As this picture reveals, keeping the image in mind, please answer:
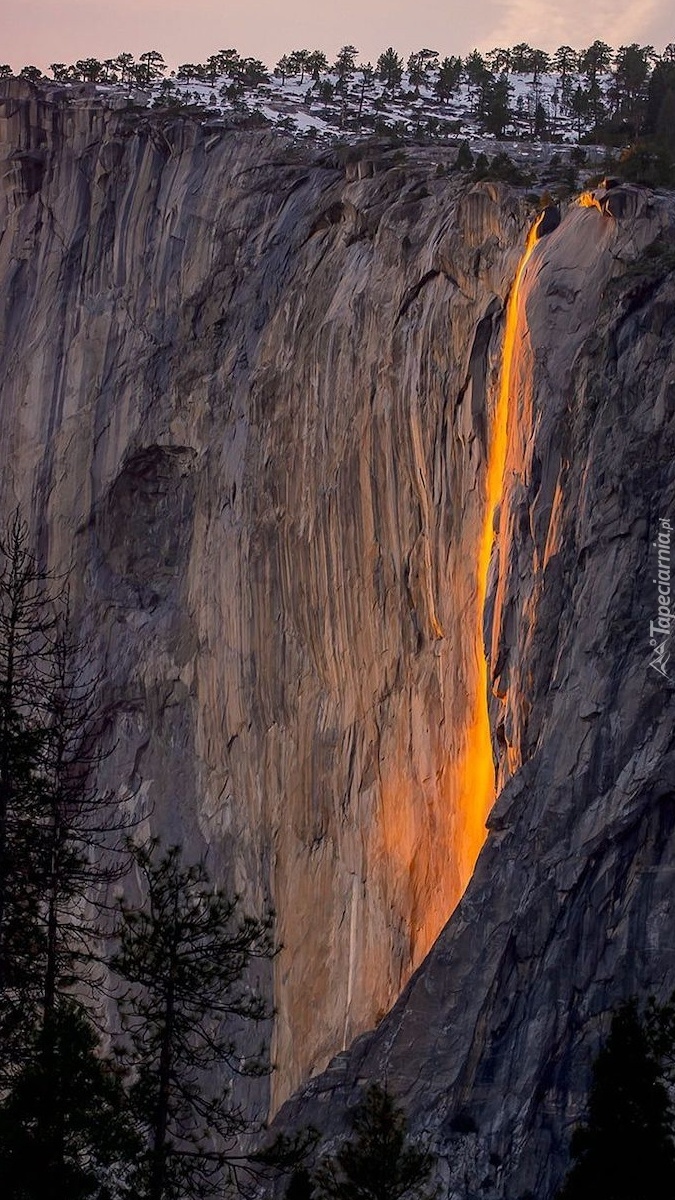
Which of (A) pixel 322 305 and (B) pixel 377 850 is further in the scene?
(A) pixel 322 305

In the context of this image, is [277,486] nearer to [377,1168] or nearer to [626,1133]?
[377,1168]

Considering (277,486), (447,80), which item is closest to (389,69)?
(447,80)

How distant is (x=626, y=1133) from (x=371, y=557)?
2567 centimetres

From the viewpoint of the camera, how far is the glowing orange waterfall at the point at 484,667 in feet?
129

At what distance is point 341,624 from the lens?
47.9m

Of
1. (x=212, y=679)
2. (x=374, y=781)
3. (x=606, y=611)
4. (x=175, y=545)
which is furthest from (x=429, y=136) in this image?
(x=606, y=611)

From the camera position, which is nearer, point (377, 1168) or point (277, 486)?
point (377, 1168)

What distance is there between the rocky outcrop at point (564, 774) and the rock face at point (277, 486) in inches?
161

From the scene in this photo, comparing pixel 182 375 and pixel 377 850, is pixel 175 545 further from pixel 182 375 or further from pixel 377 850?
pixel 377 850

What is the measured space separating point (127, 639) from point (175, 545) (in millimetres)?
3135

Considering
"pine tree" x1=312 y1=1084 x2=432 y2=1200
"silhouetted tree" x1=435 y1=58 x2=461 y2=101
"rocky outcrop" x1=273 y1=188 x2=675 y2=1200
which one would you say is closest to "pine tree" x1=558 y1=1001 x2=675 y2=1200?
"pine tree" x1=312 y1=1084 x2=432 y2=1200

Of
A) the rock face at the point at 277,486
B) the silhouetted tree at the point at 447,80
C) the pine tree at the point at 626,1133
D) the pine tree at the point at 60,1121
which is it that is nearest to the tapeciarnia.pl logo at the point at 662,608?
the rock face at the point at 277,486

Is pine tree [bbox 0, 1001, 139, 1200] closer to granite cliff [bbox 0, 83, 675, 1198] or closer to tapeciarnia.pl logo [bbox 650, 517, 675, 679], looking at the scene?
granite cliff [bbox 0, 83, 675, 1198]

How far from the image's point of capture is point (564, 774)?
1336 inches
